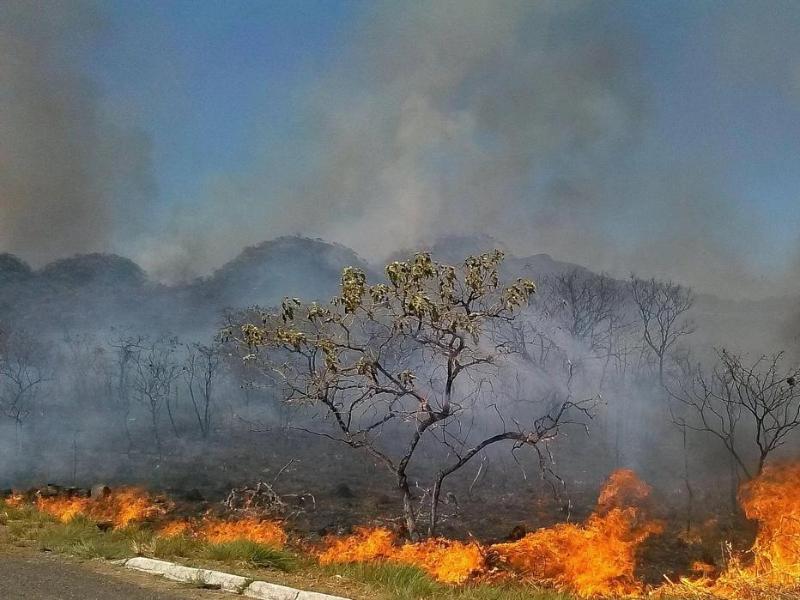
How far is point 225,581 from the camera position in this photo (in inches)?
318

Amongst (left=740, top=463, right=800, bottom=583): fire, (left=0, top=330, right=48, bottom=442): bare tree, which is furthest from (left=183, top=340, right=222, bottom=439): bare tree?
(left=740, top=463, right=800, bottom=583): fire

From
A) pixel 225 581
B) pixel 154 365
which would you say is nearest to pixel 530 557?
pixel 225 581

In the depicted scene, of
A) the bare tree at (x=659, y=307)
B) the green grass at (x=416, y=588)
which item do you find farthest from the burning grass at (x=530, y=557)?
the bare tree at (x=659, y=307)

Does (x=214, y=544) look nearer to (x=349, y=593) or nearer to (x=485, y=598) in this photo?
(x=349, y=593)

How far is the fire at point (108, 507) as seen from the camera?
1404 centimetres

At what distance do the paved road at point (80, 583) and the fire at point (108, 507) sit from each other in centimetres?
395

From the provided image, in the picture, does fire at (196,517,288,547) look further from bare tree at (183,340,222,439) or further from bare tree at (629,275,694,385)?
bare tree at (183,340,222,439)

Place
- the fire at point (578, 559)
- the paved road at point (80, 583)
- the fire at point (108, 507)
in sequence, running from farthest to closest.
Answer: the fire at point (108, 507)
the fire at point (578, 559)
the paved road at point (80, 583)

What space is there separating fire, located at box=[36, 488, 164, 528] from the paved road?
13.0ft

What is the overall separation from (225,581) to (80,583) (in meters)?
1.83

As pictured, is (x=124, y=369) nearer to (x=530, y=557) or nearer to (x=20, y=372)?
(x=20, y=372)

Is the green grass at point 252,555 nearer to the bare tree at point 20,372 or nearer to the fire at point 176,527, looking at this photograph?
the fire at point 176,527

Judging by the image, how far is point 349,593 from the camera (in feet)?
26.3

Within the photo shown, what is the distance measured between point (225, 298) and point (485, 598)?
52946 mm
